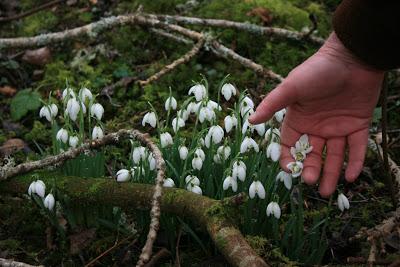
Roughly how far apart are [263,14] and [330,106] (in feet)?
7.81

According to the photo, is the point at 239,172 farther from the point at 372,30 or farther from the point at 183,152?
the point at 372,30

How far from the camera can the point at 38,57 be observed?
501 centimetres

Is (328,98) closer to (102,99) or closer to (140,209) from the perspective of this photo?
(140,209)

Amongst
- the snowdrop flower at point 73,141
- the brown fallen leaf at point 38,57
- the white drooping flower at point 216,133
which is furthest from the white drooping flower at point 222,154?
the brown fallen leaf at point 38,57

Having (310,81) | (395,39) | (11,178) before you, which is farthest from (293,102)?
(11,178)

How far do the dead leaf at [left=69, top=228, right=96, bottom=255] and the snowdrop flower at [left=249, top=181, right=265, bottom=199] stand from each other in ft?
2.97

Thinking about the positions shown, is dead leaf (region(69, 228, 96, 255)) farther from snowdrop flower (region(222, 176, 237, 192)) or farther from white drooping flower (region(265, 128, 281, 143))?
white drooping flower (region(265, 128, 281, 143))

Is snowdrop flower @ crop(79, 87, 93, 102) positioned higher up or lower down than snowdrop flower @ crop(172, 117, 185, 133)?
higher up

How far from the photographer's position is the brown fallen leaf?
5.00 metres

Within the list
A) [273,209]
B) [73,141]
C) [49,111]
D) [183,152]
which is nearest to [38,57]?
[49,111]

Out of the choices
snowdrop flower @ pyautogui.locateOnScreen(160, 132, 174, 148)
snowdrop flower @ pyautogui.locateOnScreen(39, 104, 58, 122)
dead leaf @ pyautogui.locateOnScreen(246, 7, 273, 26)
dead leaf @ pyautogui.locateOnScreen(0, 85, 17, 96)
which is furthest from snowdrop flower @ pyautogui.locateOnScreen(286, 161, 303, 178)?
dead leaf @ pyautogui.locateOnScreen(0, 85, 17, 96)

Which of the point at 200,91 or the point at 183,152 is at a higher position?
the point at 200,91

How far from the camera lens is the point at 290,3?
17.9 ft

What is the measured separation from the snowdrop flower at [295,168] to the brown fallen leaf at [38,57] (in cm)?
298
